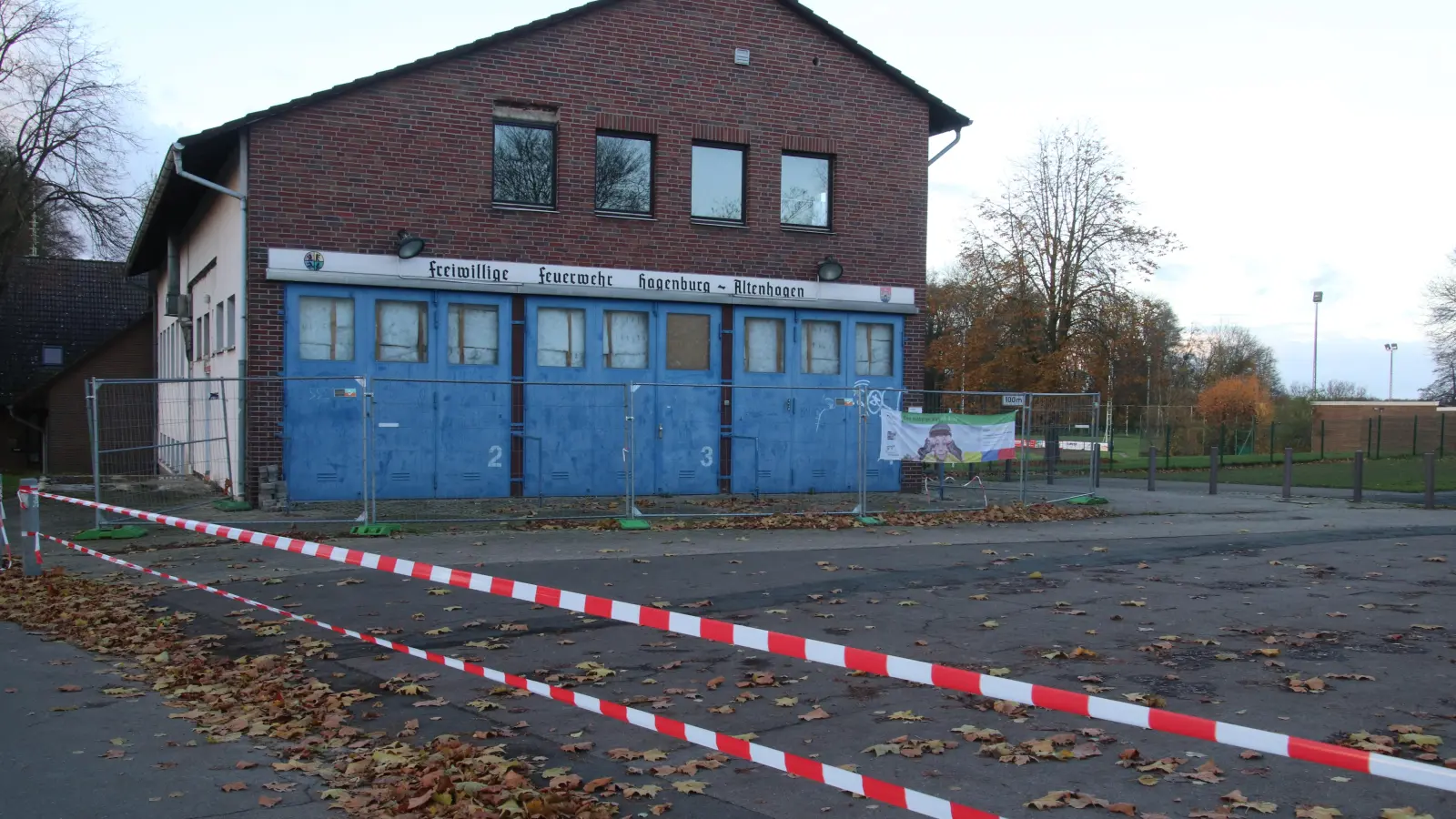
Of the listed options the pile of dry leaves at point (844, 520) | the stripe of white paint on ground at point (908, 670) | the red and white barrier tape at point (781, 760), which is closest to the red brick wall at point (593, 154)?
the pile of dry leaves at point (844, 520)

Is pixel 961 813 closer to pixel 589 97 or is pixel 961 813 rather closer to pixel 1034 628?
pixel 1034 628

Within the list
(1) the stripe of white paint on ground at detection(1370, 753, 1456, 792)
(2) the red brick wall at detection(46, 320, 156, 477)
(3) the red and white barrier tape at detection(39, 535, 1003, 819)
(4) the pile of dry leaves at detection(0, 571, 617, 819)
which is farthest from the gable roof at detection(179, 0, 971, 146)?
(2) the red brick wall at detection(46, 320, 156, 477)

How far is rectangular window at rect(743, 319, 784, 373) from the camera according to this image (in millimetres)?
19297

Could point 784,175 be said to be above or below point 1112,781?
above

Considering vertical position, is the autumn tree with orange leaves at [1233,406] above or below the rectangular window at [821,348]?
below

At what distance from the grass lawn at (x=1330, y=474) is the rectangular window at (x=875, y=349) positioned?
12.4 m

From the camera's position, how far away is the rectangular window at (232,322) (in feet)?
58.6

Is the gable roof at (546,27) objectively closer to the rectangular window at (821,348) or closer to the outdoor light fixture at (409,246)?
the outdoor light fixture at (409,246)

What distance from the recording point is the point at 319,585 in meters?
10.7

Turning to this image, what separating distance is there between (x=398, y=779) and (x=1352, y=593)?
29.3 feet

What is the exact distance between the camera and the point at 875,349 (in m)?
20.2

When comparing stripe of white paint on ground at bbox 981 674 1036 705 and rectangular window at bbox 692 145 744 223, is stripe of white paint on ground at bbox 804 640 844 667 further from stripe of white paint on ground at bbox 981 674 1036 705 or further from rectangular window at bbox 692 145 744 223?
rectangular window at bbox 692 145 744 223

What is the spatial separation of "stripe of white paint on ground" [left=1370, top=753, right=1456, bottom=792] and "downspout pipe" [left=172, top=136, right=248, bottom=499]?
15.8m

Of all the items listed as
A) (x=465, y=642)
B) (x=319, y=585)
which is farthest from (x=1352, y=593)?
(x=319, y=585)
